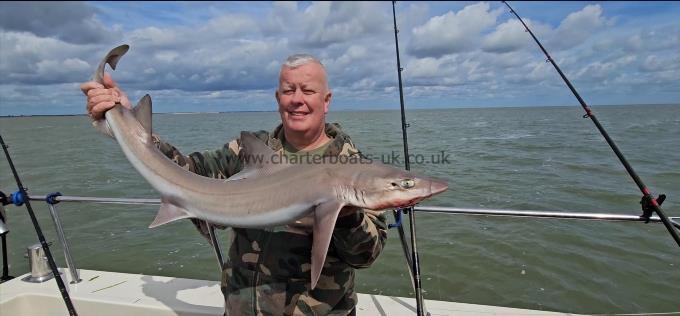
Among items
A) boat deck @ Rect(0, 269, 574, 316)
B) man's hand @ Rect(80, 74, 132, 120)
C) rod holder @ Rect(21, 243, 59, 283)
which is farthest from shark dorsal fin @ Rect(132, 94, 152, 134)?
rod holder @ Rect(21, 243, 59, 283)


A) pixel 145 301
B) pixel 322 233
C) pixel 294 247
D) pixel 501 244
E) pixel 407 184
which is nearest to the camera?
pixel 322 233

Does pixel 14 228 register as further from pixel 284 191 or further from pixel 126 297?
pixel 284 191

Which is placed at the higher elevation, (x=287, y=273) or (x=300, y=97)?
(x=300, y=97)

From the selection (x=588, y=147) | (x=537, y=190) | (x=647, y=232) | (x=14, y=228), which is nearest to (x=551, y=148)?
(x=588, y=147)

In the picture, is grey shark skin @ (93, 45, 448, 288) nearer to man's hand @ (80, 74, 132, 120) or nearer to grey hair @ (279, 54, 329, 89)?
man's hand @ (80, 74, 132, 120)

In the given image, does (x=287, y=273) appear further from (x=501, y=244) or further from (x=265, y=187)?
(x=501, y=244)

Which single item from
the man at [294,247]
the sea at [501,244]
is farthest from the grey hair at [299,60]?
the sea at [501,244]

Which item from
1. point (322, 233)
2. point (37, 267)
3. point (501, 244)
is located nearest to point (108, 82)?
point (322, 233)

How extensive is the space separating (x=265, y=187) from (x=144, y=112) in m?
0.97

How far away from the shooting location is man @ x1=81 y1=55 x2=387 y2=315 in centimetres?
250

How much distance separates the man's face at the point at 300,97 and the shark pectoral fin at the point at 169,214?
0.81 metres

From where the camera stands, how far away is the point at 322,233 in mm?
2107

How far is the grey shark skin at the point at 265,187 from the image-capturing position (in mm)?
2213

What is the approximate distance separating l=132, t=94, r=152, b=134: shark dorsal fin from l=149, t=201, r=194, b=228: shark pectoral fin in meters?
0.48
